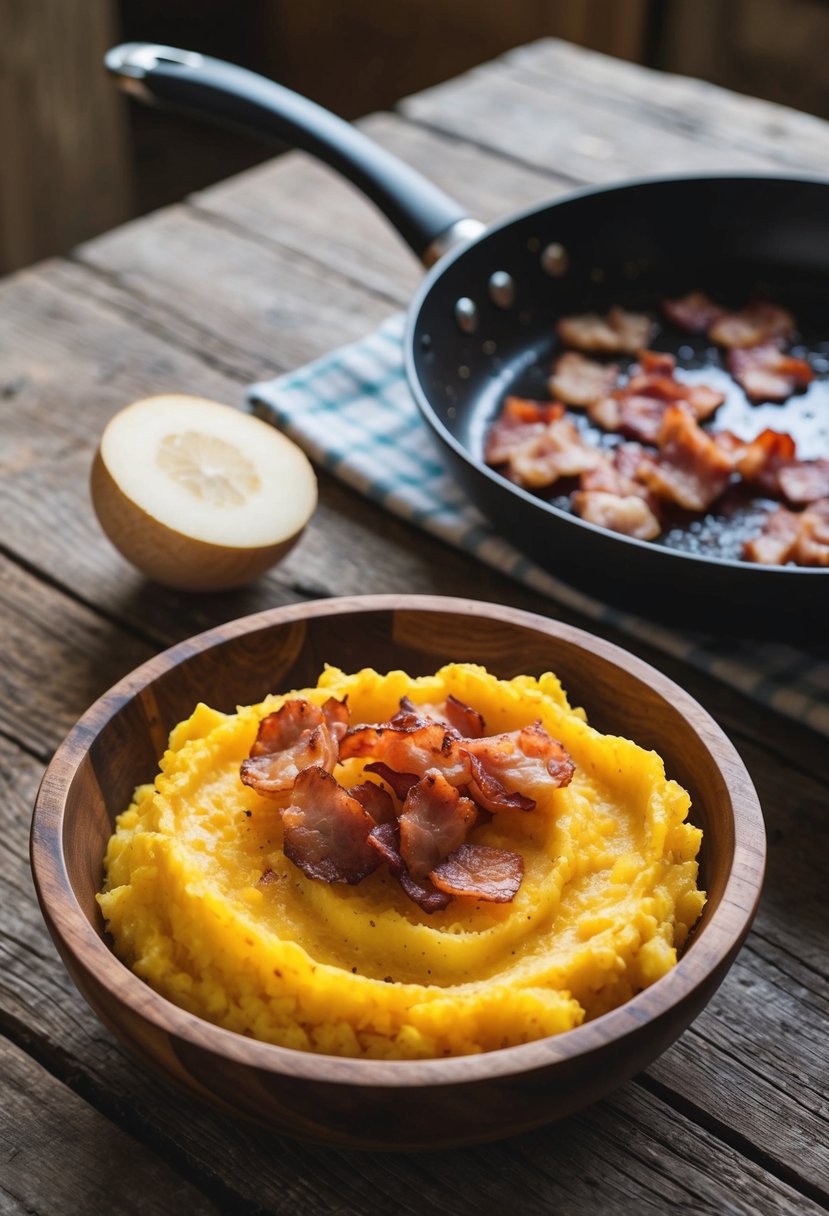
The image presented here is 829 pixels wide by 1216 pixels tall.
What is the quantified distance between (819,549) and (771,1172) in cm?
66

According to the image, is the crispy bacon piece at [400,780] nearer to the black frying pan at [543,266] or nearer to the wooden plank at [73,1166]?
the wooden plank at [73,1166]

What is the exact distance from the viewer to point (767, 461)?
57.6 inches

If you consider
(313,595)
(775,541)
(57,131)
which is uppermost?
(775,541)

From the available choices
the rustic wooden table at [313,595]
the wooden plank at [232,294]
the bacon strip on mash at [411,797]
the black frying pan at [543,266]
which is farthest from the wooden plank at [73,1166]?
the wooden plank at [232,294]

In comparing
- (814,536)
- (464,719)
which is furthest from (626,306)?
(464,719)

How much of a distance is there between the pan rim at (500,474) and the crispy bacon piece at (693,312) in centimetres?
18

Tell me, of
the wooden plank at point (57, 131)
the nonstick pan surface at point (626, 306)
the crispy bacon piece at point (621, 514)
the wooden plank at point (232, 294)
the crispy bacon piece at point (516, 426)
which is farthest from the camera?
the wooden plank at point (57, 131)

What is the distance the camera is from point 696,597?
1227 millimetres

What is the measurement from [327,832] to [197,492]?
57 cm

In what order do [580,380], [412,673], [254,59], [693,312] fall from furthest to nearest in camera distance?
[254,59]
[693,312]
[580,380]
[412,673]

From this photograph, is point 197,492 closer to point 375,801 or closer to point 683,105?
point 375,801

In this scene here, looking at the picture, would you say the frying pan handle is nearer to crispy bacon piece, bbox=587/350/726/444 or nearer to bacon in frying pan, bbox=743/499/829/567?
crispy bacon piece, bbox=587/350/726/444

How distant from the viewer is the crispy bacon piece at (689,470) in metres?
1.44

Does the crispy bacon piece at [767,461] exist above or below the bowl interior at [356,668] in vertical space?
below
